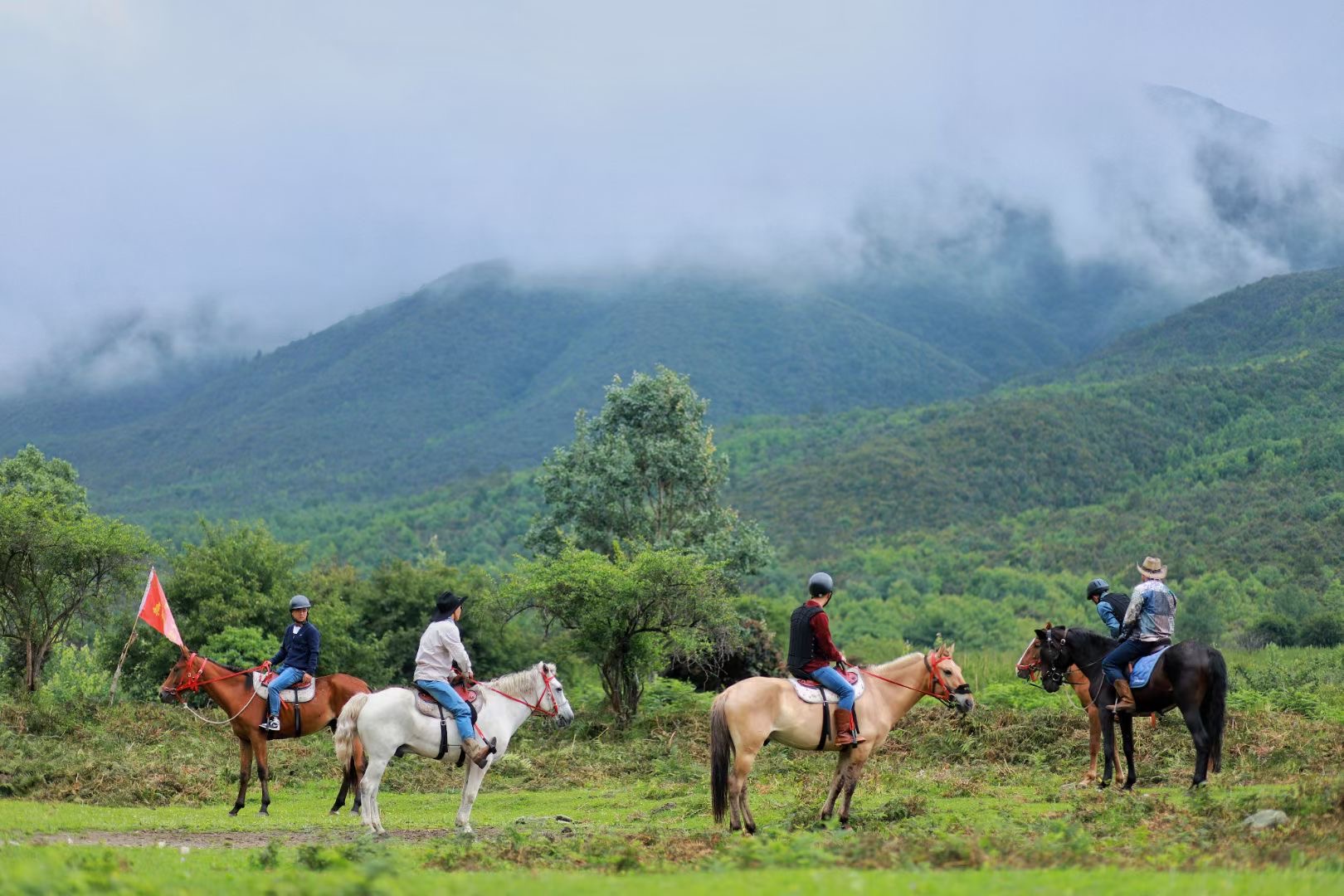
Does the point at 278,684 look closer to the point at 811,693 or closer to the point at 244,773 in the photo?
the point at 244,773

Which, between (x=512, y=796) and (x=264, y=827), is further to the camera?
(x=512, y=796)

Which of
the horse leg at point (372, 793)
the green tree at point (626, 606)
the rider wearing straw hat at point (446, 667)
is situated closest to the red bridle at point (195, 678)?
the horse leg at point (372, 793)

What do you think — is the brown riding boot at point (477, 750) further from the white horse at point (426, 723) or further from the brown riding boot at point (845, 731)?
the brown riding boot at point (845, 731)

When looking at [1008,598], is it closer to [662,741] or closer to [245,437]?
[662,741]

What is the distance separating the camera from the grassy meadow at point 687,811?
1023cm

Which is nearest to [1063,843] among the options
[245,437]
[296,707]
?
[296,707]

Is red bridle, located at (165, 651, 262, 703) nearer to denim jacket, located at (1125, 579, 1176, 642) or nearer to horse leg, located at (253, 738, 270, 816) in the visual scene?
horse leg, located at (253, 738, 270, 816)

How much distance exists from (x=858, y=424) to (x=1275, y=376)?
42959 mm

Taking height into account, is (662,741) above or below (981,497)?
below

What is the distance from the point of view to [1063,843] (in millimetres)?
11961

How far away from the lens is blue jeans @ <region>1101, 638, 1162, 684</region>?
1688 centimetres

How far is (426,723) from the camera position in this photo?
16.3 metres

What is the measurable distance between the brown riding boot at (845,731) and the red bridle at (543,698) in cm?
417

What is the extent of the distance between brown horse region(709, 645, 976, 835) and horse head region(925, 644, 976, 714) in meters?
0.01
